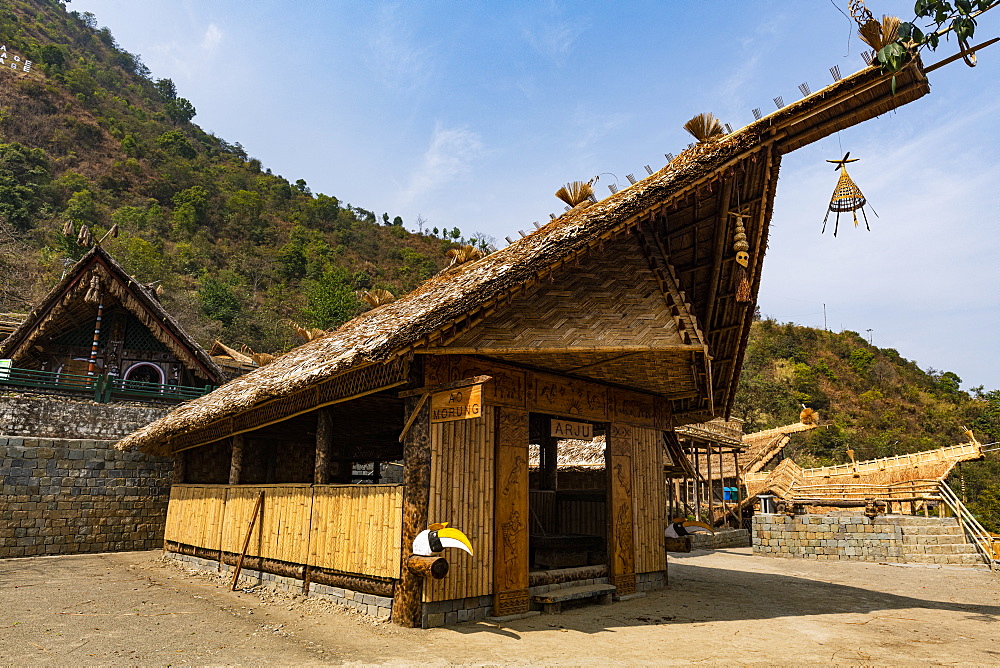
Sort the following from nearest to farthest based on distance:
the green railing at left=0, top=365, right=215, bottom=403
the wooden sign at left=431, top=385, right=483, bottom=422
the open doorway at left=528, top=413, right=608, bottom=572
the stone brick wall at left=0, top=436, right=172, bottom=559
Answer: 1. the wooden sign at left=431, top=385, right=483, bottom=422
2. the open doorway at left=528, top=413, right=608, bottom=572
3. the stone brick wall at left=0, top=436, right=172, bottom=559
4. the green railing at left=0, top=365, right=215, bottom=403

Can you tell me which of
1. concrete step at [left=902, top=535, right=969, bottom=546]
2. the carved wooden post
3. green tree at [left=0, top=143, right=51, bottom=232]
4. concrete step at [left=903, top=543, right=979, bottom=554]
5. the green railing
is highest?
green tree at [left=0, top=143, right=51, bottom=232]

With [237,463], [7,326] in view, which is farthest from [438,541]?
[7,326]

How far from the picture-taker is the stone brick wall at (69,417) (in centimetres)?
1468

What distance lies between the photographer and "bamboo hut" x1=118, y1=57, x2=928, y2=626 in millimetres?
6457

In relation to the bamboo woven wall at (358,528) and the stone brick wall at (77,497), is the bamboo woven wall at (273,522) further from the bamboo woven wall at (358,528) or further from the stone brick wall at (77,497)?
the stone brick wall at (77,497)

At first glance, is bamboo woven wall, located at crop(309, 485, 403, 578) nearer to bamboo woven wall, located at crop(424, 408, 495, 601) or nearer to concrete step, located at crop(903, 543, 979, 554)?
bamboo woven wall, located at crop(424, 408, 495, 601)

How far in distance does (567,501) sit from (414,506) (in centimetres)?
656

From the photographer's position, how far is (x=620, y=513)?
8.85 metres

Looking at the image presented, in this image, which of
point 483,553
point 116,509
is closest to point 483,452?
point 483,553

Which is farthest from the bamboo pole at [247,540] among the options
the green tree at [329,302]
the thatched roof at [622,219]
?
the green tree at [329,302]

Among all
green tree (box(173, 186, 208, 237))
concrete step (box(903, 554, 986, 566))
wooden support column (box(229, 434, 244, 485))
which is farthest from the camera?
green tree (box(173, 186, 208, 237))

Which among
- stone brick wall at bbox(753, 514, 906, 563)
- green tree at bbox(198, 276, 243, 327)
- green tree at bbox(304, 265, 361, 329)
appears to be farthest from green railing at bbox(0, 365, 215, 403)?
green tree at bbox(304, 265, 361, 329)

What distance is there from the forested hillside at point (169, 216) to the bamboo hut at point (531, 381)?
34.4 m

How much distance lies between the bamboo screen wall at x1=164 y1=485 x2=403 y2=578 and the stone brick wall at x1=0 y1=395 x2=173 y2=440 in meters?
6.47
